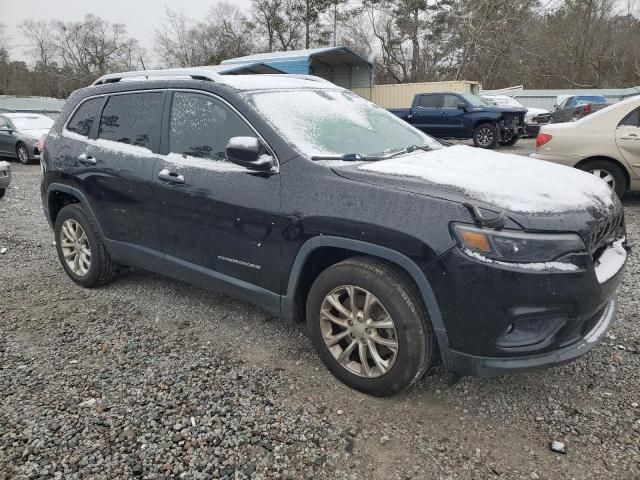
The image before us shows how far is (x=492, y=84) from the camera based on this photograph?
38.8 m

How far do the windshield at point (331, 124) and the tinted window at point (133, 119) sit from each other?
2.99ft

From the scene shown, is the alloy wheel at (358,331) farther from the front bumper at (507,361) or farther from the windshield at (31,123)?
the windshield at (31,123)

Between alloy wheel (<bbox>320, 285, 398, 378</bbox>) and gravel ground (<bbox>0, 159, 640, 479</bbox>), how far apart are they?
19 cm

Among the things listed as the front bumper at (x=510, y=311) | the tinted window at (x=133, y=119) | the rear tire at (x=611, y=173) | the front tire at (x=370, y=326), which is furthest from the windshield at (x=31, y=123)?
the front bumper at (x=510, y=311)

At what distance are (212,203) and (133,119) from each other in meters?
1.22

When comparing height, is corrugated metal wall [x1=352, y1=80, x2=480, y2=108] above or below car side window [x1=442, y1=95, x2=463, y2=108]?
above

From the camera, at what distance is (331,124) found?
3223mm

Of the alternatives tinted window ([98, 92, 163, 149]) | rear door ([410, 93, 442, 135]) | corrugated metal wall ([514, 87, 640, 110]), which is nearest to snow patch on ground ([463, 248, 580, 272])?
tinted window ([98, 92, 163, 149])

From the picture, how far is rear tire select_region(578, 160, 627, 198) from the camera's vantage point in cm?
661

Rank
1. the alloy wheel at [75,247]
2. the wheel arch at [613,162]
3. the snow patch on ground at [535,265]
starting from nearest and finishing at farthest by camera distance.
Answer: the snow patch on ground at [535,265] < the alloy wheel at [75,247] < the wheel arch at [613,162]

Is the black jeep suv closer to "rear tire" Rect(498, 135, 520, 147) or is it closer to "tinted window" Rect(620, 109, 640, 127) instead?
"tinted window" Rect(620, 109, 640, 127)

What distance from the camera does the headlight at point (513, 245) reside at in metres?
2.19

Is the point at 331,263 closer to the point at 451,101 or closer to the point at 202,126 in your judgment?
the point at 202,126

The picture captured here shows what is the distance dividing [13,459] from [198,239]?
1582mm
